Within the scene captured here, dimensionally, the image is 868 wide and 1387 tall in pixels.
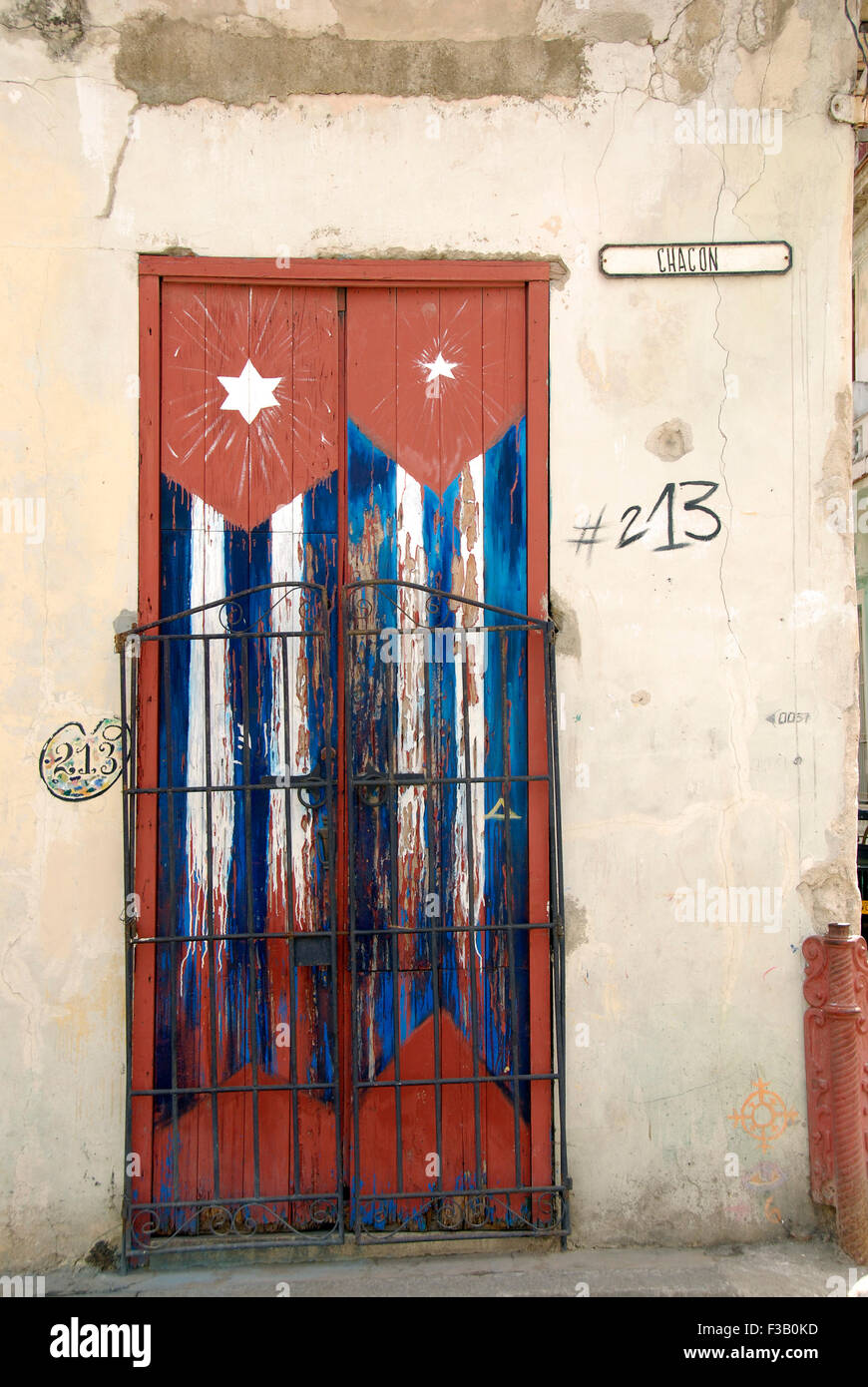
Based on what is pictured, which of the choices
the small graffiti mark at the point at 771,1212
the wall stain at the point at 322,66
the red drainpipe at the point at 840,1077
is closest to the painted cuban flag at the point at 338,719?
the wall stain at the point at 322,66

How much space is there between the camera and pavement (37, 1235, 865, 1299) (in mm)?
2709

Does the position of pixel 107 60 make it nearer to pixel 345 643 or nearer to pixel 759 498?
pixel 345 643

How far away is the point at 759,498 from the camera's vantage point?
3133 mm

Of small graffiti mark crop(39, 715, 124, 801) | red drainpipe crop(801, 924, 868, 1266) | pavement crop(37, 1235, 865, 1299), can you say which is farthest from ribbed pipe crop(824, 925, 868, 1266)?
small graffiti mark crop(39, 715, 124, 801)

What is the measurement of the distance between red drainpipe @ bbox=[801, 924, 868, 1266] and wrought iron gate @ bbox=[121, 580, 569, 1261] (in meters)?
0.88

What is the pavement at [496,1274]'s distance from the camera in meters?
2.71

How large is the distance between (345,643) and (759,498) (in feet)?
5.16

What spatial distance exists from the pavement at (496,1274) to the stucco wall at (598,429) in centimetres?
10

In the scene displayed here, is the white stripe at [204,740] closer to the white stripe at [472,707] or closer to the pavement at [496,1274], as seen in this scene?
the white stripe at [472,707]

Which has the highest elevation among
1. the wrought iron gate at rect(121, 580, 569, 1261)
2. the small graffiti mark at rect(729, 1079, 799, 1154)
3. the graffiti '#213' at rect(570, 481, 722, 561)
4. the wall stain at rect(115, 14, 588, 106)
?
the wall stain at rect(115, 14, 588, 106)

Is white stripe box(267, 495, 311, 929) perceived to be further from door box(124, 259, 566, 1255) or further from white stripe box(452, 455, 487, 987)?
white stripe box(452, 455, 487, 987)

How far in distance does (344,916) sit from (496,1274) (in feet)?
4.01

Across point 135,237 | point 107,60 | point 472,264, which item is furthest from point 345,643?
point 107,60

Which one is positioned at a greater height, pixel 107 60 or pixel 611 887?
pixel 107 60
